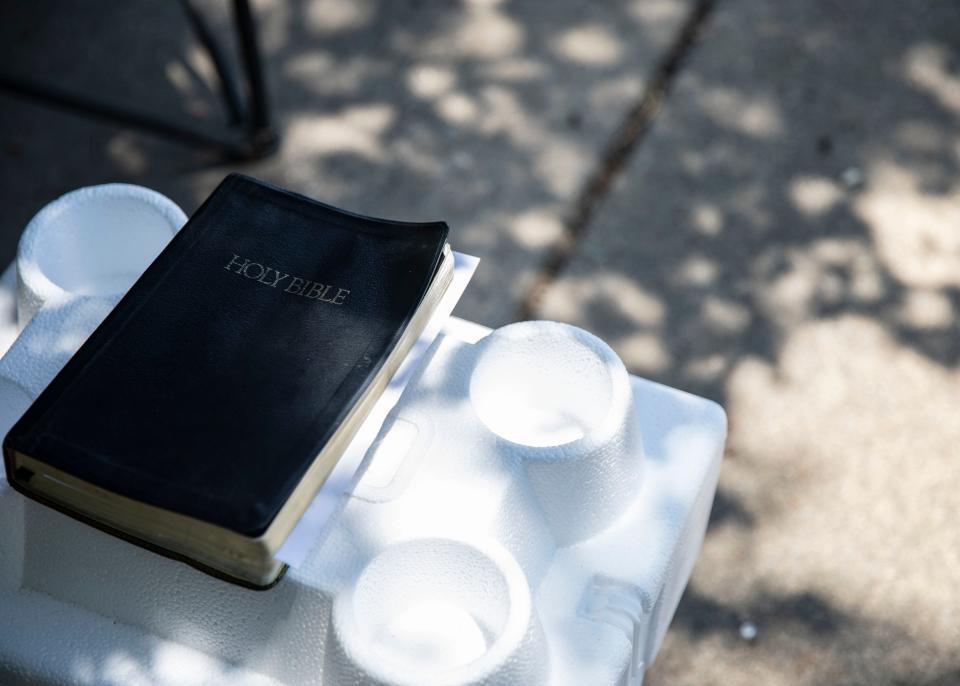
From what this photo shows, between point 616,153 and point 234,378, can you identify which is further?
point 616,153

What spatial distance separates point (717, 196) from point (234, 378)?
1641mm

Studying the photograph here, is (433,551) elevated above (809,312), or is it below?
above

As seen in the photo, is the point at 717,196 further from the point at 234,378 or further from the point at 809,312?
the point at 234,378

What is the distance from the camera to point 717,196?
8.23ft

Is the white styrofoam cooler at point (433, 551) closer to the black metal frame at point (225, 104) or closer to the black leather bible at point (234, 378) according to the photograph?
the black leather bible at point (234, 378)

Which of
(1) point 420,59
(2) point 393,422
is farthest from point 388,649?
(1) point 420,59

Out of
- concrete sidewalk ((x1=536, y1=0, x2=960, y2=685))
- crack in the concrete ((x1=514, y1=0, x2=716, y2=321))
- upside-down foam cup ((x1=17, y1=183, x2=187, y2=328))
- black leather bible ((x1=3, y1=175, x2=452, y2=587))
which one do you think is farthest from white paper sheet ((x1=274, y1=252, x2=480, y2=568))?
crack in the concrete ((x1=514, y1=0, x2=716, y2=321))

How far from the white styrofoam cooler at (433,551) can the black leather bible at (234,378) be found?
0.25 feet

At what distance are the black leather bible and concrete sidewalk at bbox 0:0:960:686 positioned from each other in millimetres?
1047

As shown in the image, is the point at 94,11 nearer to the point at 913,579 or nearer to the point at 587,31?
the point at 587,31

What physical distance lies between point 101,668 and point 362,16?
206 centimetres

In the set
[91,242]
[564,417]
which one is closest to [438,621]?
[564,417]

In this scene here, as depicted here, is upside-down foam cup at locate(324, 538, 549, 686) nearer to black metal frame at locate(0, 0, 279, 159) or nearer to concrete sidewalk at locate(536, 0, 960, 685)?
concrete sidewalk at locate(536, 0, 960, 685)

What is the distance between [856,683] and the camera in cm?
189
